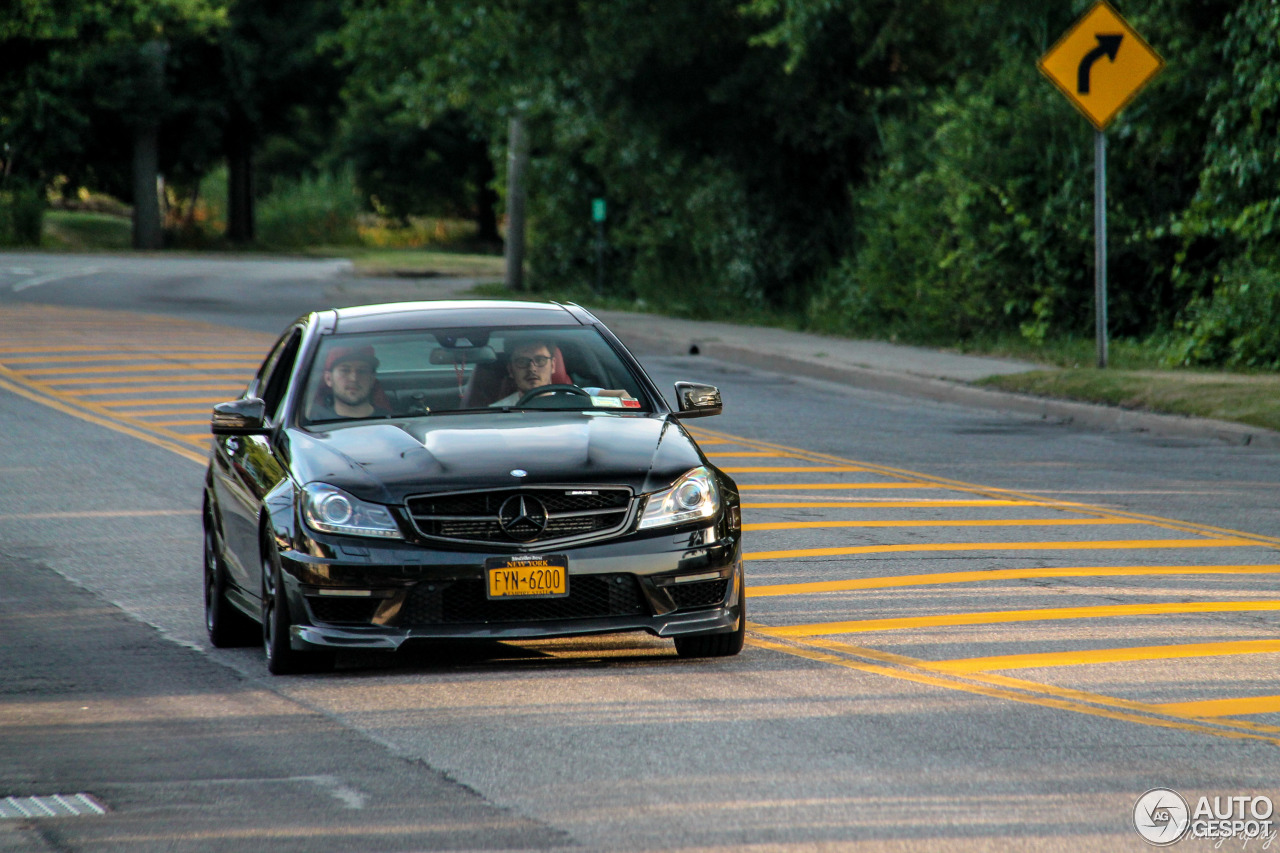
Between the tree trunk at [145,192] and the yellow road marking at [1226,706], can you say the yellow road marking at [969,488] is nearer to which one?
the yellow road marking at [1226,706]

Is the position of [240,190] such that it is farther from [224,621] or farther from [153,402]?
[224,621]

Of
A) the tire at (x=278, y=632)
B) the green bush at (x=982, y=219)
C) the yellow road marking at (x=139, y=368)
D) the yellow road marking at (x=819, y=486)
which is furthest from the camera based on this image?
the green bush at (x=982, y=219)

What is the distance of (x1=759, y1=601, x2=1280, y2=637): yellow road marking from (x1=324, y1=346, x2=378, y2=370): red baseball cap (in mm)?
Answer: 2132

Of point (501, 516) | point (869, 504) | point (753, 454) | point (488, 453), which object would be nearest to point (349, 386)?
point (488, 453)

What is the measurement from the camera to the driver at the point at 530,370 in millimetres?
8367

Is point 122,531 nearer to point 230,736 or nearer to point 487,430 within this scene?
point 487,430

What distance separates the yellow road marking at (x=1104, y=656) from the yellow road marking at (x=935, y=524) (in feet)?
11.7

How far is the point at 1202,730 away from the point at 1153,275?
17716 mm

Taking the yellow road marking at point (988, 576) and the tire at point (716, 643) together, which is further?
the yellow road marking at point (988, 576)

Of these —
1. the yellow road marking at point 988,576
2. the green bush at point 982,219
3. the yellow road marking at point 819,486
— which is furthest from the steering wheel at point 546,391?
the green bush at point 982,219

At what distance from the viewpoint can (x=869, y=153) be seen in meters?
29.5

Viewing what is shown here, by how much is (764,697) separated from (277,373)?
309 cm

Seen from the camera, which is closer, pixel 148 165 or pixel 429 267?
pixel 429 267

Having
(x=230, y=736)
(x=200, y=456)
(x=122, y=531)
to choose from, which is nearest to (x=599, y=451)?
(x=230, y=736)
